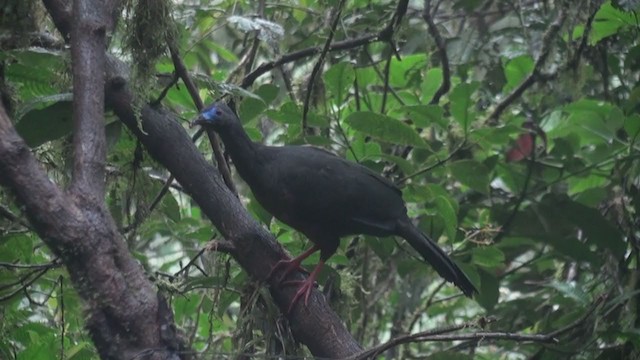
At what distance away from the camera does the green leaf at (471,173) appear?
4.17 metres

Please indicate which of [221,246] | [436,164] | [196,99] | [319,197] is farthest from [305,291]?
[436,164]

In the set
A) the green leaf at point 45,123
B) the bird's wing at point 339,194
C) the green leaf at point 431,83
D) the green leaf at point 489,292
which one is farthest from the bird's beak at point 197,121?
the green leaf at point 489,292

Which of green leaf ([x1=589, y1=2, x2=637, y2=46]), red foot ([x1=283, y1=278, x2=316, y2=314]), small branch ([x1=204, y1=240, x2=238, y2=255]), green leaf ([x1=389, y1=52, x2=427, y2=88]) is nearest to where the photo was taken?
small branch ([x1=204, y1=240, x2=238, y2=255])

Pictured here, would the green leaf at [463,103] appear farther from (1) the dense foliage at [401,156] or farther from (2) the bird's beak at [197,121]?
(2) the bird's beak at [197,121]

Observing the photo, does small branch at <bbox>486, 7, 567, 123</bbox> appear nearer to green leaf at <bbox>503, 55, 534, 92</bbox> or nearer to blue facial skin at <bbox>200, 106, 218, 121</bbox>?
green leaf at <bbox>503, 55, 534, 92</bbox>

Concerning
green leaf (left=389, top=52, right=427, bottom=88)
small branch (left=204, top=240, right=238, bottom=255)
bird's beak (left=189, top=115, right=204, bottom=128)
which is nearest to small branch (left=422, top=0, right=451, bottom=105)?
green leaf (left=389, top=52, right=427, bottom=88)

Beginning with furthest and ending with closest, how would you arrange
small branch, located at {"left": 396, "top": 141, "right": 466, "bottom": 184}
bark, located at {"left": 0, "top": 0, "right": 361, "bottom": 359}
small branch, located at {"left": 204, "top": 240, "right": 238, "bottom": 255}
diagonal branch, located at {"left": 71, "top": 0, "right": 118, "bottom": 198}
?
small branch, located at {"left": 396, "top": 141, "right": 466, "bottom": 184}, small branch, located at {"left": 204, "top": 240, "right": 238, "bottom": 255}, diagonal branch, located at {"left": 71, "top": 0, "right": 118, "bottom": 198}, bark, located at {"left": 0, "top": 0, "right": 361, "bottom": 359}

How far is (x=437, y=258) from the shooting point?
3.73 m

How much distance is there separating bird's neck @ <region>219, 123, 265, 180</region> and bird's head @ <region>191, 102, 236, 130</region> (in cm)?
6

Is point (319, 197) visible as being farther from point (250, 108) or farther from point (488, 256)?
point (488, 256)

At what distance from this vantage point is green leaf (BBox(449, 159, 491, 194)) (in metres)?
4.17

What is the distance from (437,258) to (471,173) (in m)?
0.62

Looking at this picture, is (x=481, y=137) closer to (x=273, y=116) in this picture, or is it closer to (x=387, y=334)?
(x=273, y=116)

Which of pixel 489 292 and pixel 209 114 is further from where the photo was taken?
pixel 489 292
